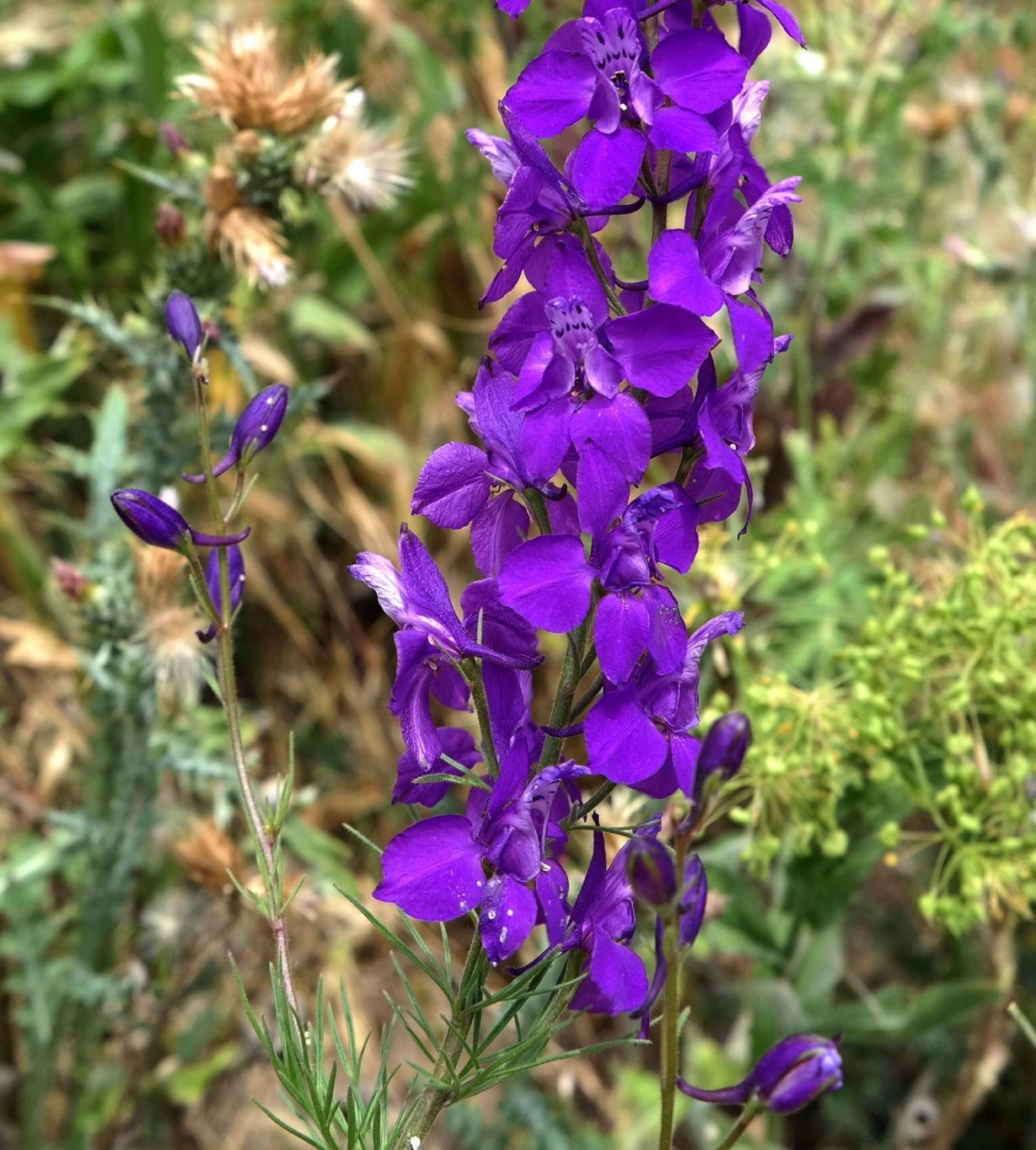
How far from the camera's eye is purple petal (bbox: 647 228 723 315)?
854 millimetres

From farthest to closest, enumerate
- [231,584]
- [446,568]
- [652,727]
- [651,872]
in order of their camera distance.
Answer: [446,568] < [231,584] < [652,727] < [651,872]

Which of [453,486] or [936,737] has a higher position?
Answer: [453,486]

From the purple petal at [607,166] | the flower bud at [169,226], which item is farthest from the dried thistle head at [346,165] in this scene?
the purple petal at [607,166]

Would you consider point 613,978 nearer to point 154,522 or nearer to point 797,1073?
point 797,1073

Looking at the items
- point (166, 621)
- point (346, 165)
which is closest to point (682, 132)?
point (346, 165)

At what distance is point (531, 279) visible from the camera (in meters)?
0.99

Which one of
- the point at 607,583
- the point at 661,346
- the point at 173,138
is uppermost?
the point at 661,346

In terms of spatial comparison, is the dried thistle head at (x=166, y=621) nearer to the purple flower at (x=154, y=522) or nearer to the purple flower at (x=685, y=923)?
the purple flower at (x=154, y=522)

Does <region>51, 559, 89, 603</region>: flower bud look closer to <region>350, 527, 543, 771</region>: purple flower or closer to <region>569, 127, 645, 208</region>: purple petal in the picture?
<region>350, 527, 543, 771</region>: purple flower

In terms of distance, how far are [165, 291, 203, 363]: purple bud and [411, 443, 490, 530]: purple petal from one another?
0.89ft

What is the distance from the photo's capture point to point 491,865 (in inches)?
36.9

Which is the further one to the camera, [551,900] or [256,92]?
[256,92]

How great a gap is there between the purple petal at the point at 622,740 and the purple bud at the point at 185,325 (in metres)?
0.49

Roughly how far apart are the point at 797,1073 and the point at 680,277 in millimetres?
566
